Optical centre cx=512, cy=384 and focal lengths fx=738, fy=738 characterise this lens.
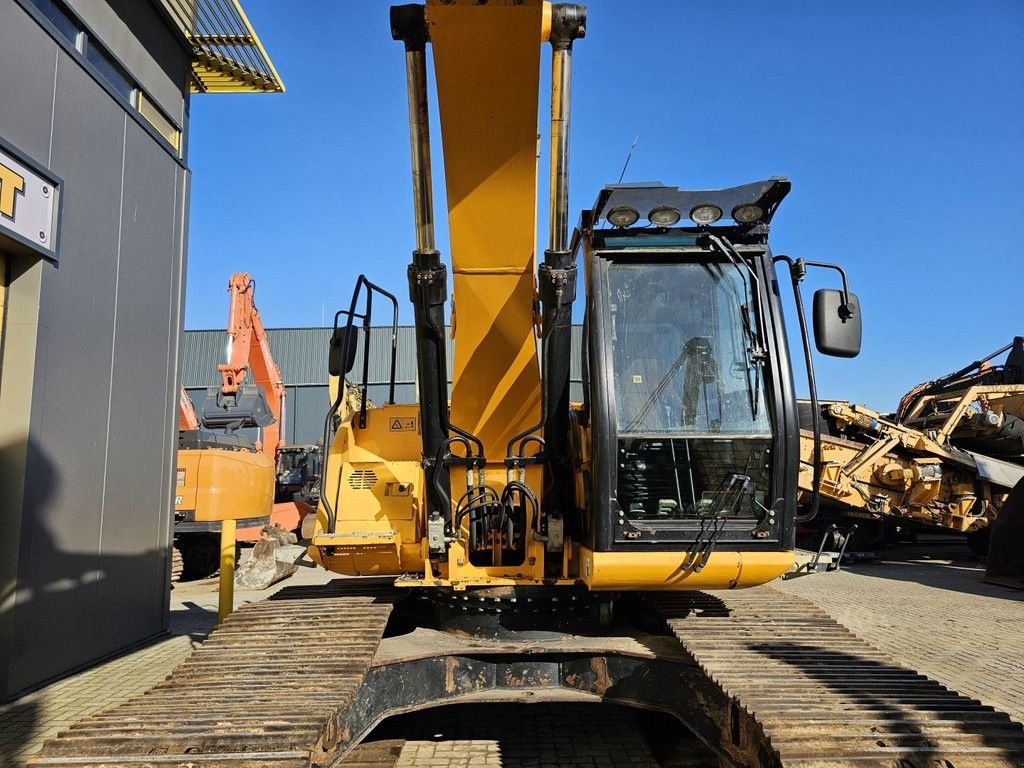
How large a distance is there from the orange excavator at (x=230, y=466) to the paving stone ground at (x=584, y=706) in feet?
2.55

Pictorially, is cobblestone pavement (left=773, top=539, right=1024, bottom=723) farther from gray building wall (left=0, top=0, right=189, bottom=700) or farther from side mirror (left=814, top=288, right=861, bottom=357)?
gray building wall (left=0, top=0, right=189, bottom=700)

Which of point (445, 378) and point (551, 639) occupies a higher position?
point (445, 378)

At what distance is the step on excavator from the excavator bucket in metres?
7.39

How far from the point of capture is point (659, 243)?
4.02m

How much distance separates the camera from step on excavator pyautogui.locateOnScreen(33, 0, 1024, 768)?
3096 millimetres

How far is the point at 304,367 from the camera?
3500cm

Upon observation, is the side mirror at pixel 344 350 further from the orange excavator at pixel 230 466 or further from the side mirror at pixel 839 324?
the orange excavator at pixel 230 466

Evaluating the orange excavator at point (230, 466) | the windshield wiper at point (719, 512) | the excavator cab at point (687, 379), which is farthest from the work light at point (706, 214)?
the orange excavator at point (230, 466)

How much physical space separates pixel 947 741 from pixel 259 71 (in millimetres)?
9385

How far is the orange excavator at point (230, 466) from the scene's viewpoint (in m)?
10.2

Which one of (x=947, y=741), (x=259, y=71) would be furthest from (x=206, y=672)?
(x=259, y=71)

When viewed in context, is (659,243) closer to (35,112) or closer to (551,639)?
(551,639)

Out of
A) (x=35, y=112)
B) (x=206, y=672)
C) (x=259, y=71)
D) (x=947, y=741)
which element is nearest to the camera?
(x=947, y=741)

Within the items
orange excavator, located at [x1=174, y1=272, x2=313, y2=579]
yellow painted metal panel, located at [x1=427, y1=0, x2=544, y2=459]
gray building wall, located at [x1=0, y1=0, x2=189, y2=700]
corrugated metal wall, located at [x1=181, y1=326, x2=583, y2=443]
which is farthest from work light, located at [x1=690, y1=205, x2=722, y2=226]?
corrugated metal wall, located at [x1=181, y1=326, x2=583, y2=443]
